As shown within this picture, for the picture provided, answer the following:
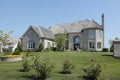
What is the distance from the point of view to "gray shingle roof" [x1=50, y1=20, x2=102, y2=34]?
230ft

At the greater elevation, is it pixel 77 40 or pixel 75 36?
pixel 75 36

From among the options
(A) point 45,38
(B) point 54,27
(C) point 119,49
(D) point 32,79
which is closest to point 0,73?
(D) point 32,79

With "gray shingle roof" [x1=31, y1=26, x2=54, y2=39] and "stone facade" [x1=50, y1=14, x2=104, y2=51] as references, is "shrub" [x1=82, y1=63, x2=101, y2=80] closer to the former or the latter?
"stone facade" [x1=50, y1=14, x2=104, y2=51]

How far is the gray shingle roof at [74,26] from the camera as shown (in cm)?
7019

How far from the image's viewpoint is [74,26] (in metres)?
75.3

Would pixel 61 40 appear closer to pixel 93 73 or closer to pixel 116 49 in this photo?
pixel 116 49

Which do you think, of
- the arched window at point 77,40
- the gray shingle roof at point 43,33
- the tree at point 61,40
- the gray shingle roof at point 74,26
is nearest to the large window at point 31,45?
the gray shingle roof at point 43,33

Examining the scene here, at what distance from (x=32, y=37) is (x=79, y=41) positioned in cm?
1331

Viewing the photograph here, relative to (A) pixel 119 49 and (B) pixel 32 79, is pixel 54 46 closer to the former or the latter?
(A) pixel 119 49

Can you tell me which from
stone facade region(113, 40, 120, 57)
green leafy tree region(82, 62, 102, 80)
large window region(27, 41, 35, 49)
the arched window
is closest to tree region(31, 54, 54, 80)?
green leafy tree region(82, 62, 102, 80)

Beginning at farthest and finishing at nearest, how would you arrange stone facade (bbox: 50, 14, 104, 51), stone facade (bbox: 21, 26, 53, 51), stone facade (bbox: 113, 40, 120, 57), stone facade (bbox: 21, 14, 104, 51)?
stone facade (bbox: 21, 26, 53, 51) → stone facade (bbox: 21, 14, 104, 51) → stone facade (bbox: 50, 14, 104, 51) → stone facade (bbox: 113, 40, 120, 57)

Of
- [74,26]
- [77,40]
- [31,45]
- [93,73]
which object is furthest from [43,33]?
[93,73]

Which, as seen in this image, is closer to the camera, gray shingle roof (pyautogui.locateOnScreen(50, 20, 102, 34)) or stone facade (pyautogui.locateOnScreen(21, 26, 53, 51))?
→ stone facade (pyautogui.locateOnScreen(21, 26, 53, 51))

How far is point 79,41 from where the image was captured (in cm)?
7319
